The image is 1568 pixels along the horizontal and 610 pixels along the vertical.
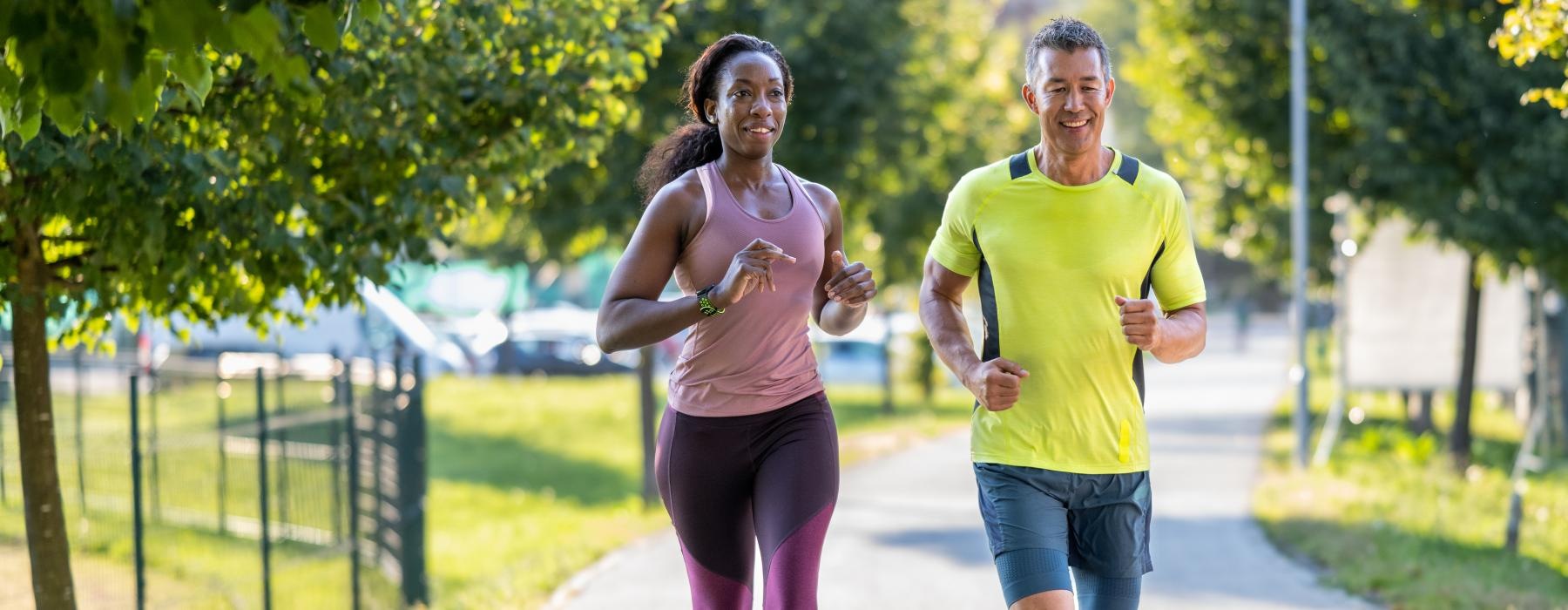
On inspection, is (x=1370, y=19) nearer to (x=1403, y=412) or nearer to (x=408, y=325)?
(x=1403, y=412)

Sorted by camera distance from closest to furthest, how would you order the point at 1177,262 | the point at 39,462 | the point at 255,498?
the point at 1177,262 → the point at 39,462 → the point at 255,498

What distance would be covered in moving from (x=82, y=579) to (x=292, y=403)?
227 centimetres

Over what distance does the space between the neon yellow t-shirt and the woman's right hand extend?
0.56 metres

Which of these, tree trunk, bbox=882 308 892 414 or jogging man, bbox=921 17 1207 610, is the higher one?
jogging man, bbox=921 17 1207 610

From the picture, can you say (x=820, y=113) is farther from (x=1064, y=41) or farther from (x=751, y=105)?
(x=1064, y=41)

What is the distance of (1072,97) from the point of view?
4.13 m

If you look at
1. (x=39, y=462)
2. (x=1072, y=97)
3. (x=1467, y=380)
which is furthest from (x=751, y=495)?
(x=1467, y=380)

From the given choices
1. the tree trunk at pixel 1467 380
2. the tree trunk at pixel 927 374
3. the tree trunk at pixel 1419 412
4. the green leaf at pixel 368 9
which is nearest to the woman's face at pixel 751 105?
the green leaf at pixel 368 9

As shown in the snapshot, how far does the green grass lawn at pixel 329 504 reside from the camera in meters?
7.96

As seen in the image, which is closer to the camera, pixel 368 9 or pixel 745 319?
pixel 368 9

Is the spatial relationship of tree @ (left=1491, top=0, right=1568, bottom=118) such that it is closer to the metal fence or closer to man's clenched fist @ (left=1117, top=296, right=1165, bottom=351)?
man's clenched fist @ (left=1117, top=296, right=1165, bottom=351)

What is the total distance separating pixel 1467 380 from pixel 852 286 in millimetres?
12646

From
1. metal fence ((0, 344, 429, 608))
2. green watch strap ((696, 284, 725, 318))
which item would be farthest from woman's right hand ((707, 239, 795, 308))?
metal fence ((0, 344, 429, 608))

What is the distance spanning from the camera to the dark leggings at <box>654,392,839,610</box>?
4.28 m
